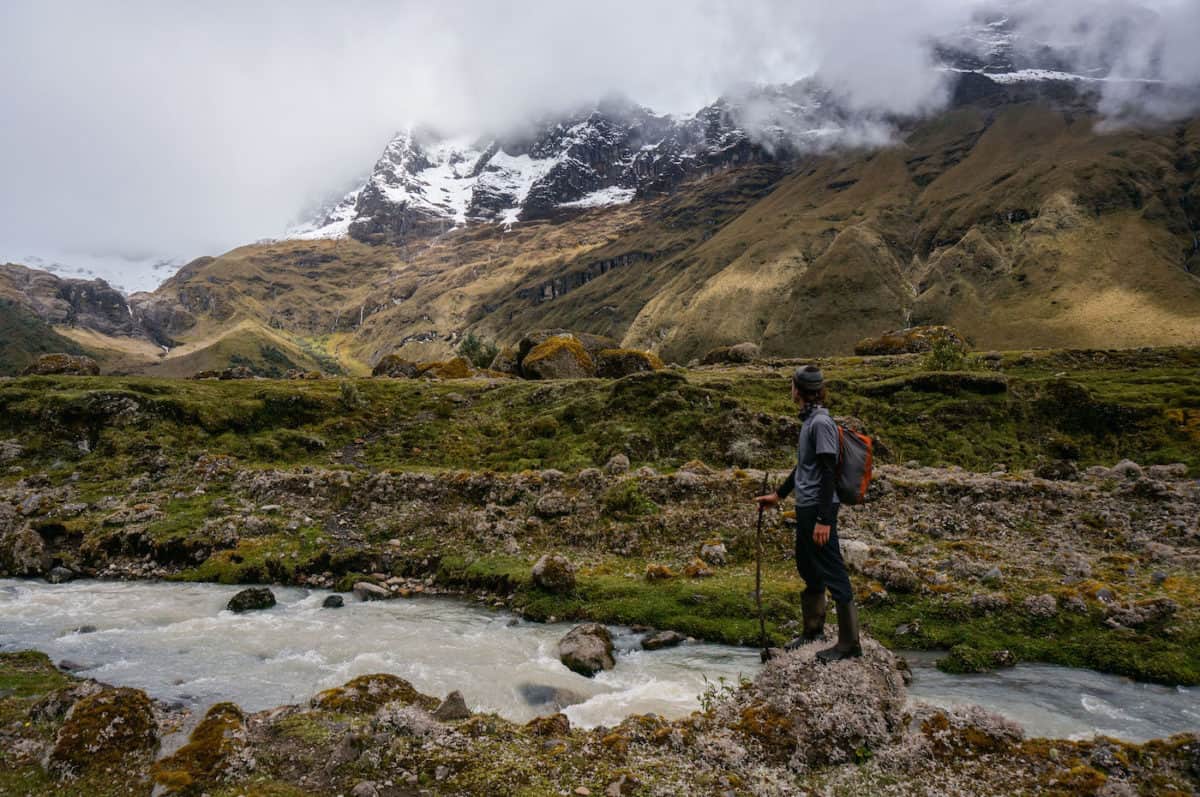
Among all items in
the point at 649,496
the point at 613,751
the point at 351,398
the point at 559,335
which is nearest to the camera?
the point at 613,751

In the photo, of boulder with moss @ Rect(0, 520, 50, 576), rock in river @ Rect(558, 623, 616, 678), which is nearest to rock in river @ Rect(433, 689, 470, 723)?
rock in river @ Rect(558, 623, 616, 678)

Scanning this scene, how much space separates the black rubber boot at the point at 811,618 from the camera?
10656 mm

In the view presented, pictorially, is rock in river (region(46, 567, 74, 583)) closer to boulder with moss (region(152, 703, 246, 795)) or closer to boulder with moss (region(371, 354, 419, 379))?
boulder with moss (region(152, 703, 246, 795))

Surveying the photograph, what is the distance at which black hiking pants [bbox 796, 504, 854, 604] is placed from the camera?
9.70m

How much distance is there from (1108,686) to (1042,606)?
2.80 meters

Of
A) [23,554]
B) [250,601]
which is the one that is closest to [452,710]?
[250,601]

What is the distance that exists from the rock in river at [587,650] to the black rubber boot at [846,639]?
5666 mm

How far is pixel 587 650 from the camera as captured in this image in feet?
45.5

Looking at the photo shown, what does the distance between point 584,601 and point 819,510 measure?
33.8ft

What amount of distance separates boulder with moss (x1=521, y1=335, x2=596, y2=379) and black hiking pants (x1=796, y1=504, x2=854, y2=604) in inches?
2139

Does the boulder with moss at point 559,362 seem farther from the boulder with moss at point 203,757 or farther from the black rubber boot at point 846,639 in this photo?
the boulder with moss at point 203,757

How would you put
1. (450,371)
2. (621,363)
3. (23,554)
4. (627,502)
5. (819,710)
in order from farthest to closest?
1. (450,371)
2. (621,363)
3. (627,502)
4. (23,554)
5. (819,710)

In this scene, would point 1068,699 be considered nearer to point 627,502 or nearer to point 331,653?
point 627,502

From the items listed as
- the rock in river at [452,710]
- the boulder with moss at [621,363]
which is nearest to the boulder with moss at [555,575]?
the rock in river at [452,710]
